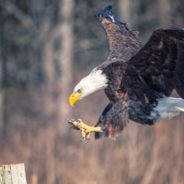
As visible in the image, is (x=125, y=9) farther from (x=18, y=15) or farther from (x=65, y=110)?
(x=65, y=110)

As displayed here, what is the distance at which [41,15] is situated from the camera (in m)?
21.8

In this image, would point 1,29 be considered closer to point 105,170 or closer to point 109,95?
point 105,170

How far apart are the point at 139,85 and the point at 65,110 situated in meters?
10.2

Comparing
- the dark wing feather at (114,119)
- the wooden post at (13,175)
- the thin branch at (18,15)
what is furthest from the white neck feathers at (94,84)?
the thin branch at (18,15)

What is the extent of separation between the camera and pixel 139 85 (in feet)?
30.8

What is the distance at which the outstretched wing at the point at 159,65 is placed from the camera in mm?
8820

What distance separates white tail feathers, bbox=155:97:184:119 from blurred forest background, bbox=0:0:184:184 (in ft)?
3.94

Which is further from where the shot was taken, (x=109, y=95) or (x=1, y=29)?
(x=1, y=29)

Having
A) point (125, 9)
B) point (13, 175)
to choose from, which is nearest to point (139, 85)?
point (13, 175)

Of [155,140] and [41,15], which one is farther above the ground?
[41,15]

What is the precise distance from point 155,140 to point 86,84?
225 centimetres

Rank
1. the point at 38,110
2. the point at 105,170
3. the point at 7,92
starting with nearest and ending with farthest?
the point at 105,170 < the point at 38,110 < the point at 7,92

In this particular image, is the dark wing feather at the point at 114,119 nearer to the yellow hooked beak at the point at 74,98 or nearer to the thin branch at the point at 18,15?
the yellow hooked beak at the point at 74,98

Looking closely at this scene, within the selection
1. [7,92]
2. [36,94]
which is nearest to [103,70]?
[36,94]
